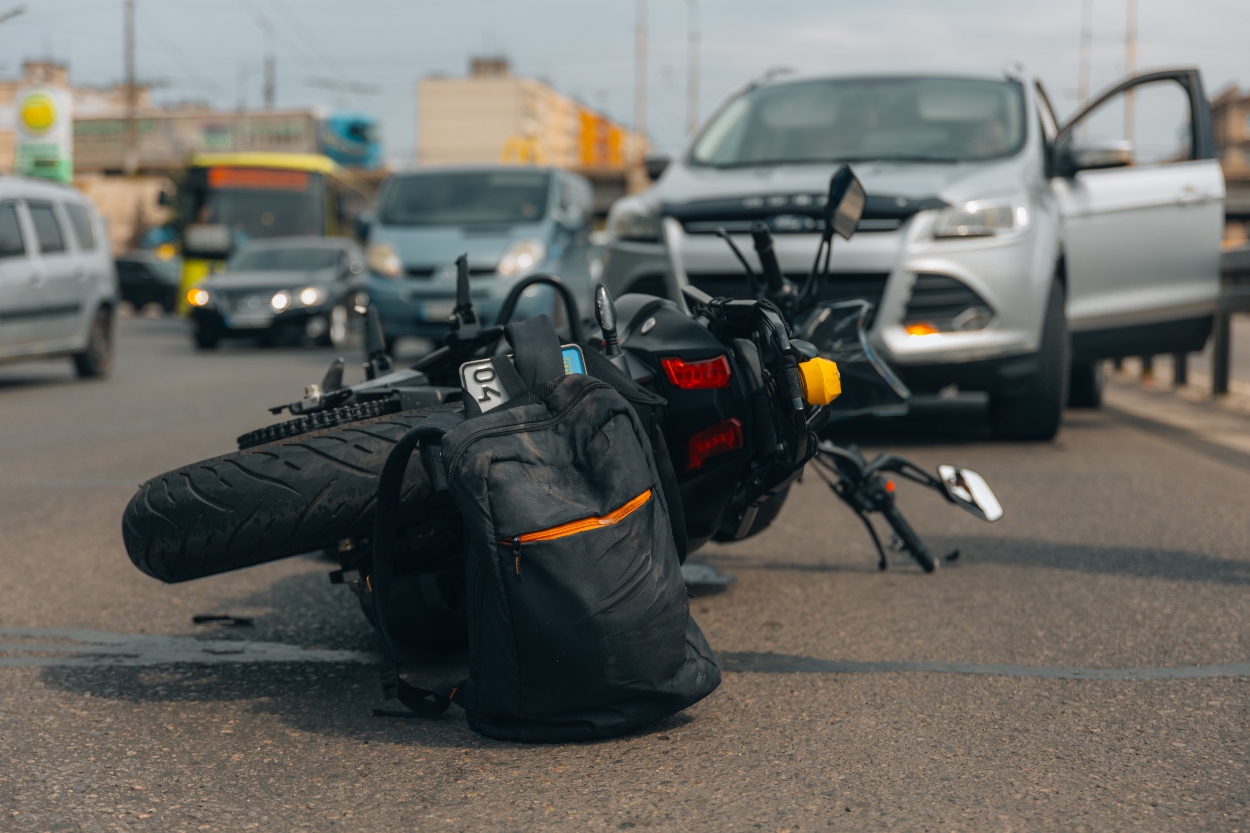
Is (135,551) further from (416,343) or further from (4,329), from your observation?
(416,343)

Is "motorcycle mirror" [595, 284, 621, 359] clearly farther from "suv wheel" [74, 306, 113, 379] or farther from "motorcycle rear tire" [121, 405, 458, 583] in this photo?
"suv wheel" [74, 306, 113, 379]

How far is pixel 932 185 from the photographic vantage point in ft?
24.6

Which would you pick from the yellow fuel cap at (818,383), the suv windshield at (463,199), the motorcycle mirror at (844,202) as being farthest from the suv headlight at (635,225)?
the suv windshield at (463,199)

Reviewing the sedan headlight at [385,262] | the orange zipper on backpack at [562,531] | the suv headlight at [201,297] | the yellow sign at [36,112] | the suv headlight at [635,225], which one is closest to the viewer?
the orange zipper on backpack at [562,531]

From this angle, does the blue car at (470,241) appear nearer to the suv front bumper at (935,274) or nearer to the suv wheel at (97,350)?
the suv wheel at (97,350)

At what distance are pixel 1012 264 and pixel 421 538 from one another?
4.94 meters

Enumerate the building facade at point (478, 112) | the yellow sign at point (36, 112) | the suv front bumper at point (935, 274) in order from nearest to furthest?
1. the suv front bumper at point (935, 274)
2. the yellow sign at point (36, 112)
3. the building facade at point (478, 112)

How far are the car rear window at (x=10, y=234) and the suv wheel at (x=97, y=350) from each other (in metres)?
1.51

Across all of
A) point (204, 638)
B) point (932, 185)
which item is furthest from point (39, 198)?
point (204, 638)

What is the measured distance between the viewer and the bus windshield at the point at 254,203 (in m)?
26.0

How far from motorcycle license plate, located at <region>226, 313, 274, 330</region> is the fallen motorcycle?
1621 cm

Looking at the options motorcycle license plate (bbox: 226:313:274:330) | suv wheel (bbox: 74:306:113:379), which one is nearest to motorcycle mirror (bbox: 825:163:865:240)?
suv wheel (bbox: 74:306:113:379)

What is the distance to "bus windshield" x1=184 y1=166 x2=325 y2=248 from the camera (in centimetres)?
2603

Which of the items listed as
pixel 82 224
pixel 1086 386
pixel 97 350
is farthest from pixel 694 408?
pixel 97 350
